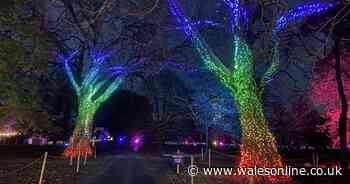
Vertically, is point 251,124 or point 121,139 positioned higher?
point 251,124

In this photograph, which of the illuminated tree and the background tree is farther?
the illuminated tree

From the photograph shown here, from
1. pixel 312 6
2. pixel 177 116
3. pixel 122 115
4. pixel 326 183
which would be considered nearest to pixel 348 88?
pixel 326 183

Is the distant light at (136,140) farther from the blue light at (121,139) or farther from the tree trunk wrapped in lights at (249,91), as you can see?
the tree trunk wrapped in lights at (249,91)

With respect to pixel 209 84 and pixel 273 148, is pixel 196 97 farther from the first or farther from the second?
pixel 273 148

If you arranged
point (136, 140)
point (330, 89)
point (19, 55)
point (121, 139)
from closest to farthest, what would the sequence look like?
point (19, 55)
point (330, 89)
point (136, 140)
point (121, 139)

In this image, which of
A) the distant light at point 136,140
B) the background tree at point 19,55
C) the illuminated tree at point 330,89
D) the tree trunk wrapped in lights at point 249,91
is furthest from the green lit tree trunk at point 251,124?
the distant light at point 136,140

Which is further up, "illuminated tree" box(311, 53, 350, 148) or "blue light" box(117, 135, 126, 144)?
"illuminated tree" box(311, 53, 350, 148)

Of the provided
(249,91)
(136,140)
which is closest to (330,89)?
(249,91)

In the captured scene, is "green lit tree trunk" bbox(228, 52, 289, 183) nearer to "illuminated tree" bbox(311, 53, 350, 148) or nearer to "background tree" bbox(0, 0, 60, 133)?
"background tree" bbox(0, 0, 60, 133)

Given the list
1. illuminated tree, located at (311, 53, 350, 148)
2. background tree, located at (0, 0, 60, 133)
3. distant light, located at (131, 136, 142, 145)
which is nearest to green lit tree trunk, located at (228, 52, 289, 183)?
background tree, located at (0, 0, 60, 133)

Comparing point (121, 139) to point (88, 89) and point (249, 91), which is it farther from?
point (249, 91)

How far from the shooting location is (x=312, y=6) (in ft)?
48.7

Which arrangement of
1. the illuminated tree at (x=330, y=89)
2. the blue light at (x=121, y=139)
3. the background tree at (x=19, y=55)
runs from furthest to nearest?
1. the blue light at (x=121, y=139)
2. the illuminated tree at (x=330, y=89)
3. the background tree at (x=19, y=55)

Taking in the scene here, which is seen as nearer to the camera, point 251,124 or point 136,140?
point 251,124
